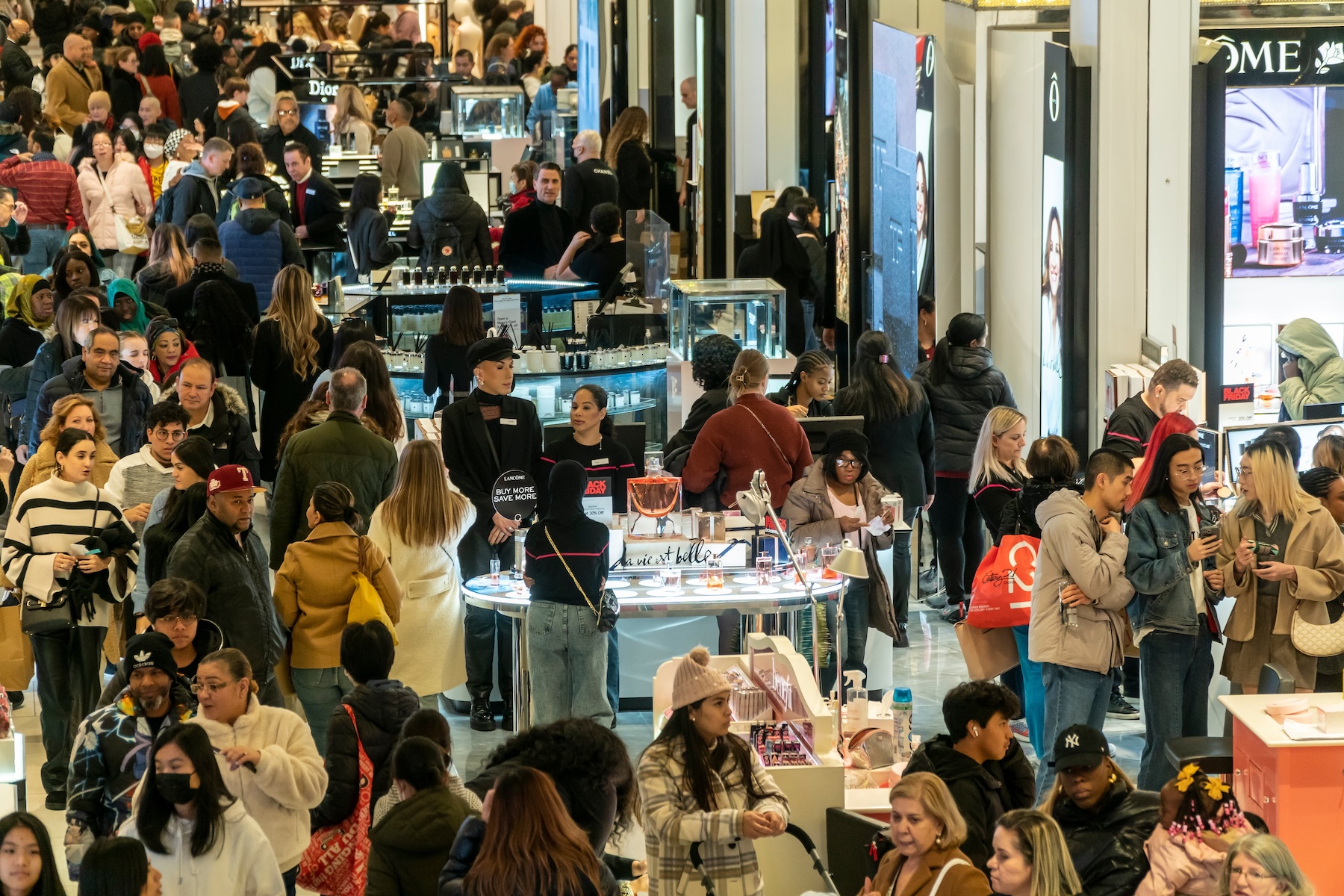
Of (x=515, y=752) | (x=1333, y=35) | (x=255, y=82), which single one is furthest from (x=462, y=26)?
(x=515, y=752)

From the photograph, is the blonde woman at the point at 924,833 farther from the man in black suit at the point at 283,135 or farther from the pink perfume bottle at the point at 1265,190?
the man in black suit at the point at 283,135

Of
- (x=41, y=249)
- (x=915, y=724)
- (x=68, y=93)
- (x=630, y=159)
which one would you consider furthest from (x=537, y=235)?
(x=915, y=724)

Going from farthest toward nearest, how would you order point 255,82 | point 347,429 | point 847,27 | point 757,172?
point 255,82 < point 757,172 < point 847,27 < point 347,429

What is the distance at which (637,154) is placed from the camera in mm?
16234

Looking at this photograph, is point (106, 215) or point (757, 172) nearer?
point (106, 215)

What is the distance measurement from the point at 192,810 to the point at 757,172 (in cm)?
1231

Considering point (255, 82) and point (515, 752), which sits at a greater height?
point (255, 82)

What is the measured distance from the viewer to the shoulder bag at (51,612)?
6.50 metres

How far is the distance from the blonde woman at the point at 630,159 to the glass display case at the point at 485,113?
3537 mm

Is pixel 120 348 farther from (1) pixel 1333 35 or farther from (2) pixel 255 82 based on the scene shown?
(2) pixel 255 82

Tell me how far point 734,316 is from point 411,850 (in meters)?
6.55

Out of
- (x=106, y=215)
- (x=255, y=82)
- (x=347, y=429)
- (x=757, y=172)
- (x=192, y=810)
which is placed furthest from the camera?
(x=255, y=82)

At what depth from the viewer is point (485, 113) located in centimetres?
1984

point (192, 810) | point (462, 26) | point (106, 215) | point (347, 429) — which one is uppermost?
point (462, 26)
